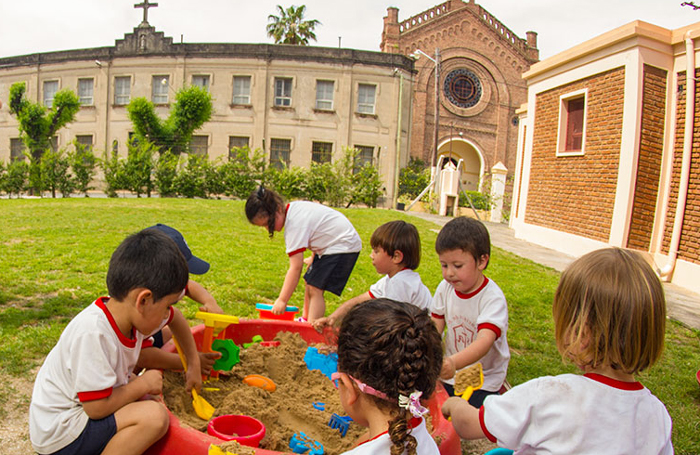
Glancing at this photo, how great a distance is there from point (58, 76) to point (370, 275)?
26908 mm

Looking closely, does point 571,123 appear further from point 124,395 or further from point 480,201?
point 124,395

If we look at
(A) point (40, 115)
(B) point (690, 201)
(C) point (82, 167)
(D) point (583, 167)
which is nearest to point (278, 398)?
(B) point (690, 201)

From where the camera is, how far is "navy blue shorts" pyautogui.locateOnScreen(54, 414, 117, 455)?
1720 millimetres

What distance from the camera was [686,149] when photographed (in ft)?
26.3

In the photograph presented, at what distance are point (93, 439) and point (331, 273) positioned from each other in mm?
2351

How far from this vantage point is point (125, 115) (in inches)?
992

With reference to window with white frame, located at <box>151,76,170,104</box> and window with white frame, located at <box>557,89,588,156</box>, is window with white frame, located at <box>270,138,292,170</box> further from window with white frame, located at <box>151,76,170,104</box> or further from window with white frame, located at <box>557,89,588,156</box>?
window with white frame, located at <box>557,89,588,156</box>

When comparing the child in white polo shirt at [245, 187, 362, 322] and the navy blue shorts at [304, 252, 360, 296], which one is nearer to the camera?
the child in white polo shirt at [245, 187, 362, 322]

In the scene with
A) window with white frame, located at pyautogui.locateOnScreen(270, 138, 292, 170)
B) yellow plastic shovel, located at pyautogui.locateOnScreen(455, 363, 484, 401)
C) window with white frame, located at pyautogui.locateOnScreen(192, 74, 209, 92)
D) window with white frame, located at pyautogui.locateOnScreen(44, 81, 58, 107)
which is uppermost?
window with white frame, located at pyautogui.locateOnScreen(192, 74, 209, 92)

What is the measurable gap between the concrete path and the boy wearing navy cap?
534 cm

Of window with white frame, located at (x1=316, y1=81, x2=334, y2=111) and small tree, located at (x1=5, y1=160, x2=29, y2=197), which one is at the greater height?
window with white frame, located at (x1=316, y1=81, x2=334, y2=111)

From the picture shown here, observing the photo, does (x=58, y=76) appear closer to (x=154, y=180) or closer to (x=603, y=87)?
(x=154, y=180)

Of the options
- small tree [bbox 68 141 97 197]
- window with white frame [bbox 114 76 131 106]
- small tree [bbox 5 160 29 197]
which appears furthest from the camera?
window with white frame [bbox 114 76 131 106]

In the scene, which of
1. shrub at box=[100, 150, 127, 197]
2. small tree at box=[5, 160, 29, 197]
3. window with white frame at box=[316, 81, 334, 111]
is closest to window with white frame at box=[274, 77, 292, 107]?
window with white frame at box=[316, 81, 334, 111]
